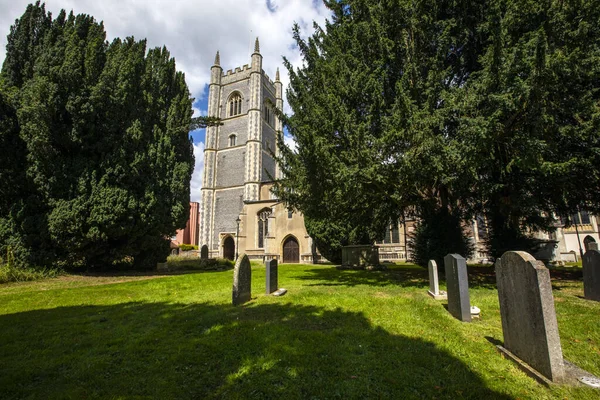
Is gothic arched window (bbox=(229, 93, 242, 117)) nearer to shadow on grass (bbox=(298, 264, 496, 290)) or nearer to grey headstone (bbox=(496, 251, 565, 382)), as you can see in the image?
shadow on grass (bbox=(298, 264, 496, 290))

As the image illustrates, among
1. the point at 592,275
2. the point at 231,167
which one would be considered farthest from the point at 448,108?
the point at 231,167

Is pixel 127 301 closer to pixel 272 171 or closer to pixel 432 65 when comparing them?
pixel 432 65

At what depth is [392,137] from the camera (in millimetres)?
7480

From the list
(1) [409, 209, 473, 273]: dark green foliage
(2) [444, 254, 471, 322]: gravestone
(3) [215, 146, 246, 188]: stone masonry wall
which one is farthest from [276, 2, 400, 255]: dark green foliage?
(3) [215, 146, 246, 188]: stone masonry wall

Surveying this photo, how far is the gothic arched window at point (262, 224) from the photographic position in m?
30.6

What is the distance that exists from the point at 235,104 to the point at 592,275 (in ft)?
140

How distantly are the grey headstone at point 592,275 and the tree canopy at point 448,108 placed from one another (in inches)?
83.9

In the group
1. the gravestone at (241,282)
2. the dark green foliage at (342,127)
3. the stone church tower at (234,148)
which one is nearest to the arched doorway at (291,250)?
the stone church tower at (234,148)

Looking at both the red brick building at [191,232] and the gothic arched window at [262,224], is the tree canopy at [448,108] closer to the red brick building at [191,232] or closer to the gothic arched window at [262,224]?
the gothic arched window at [262,224]

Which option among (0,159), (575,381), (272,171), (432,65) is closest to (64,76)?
(0,159)

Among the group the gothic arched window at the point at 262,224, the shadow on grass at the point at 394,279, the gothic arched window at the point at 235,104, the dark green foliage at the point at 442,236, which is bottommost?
the shadow on grass at the point at 394,279

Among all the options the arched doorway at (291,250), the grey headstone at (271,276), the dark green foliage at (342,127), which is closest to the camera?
the grey headstone at (271,276)

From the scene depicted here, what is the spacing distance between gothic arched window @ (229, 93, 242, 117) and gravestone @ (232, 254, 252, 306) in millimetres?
38217

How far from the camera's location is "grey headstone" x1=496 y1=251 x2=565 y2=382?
2.90 m
